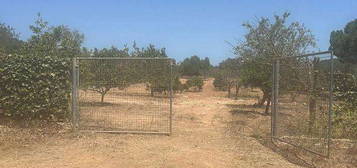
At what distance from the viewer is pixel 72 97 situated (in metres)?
8.62

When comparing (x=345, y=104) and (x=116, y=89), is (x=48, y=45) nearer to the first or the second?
(x=116, y=89)

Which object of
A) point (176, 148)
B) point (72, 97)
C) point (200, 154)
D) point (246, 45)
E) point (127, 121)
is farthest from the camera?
point (246, 45)

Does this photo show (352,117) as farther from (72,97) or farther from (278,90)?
(72,97)

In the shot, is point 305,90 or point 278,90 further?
point 278,90

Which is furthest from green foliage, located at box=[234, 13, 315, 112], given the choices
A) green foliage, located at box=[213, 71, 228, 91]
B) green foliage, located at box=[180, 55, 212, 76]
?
green foliage, located at box=[180, 55, 212, 76]

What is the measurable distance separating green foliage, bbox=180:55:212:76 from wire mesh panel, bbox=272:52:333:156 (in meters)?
40.7

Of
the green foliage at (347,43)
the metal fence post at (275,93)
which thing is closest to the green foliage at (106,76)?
the metal fence post at (275,93)

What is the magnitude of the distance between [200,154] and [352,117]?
3.65 m

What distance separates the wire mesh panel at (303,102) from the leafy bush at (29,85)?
5172 millimetres

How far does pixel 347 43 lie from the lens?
99.7 feet

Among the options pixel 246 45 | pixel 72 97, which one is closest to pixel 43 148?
pixel 72 97

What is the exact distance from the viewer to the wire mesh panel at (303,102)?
669 cm

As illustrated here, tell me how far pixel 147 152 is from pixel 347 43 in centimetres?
2822

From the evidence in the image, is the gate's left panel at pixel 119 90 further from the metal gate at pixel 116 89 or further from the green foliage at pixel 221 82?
the green foliage at pixel 221 82
